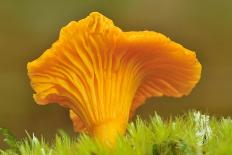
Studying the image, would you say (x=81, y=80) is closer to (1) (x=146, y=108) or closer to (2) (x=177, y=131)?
(2) (x=177, y=131)

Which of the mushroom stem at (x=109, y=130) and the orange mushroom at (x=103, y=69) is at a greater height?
the orange mushroom at (x=103, y=69)

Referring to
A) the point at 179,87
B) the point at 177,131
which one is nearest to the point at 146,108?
the point at 179,87

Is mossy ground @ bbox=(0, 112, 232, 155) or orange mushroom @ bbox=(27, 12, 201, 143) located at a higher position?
orange mushroom @ bbox=(27, 12, 201, 143)

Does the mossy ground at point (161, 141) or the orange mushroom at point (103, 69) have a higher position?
the orange mushroom at point (103, 69)

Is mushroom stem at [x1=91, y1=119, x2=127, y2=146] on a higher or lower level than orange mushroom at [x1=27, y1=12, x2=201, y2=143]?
lower
